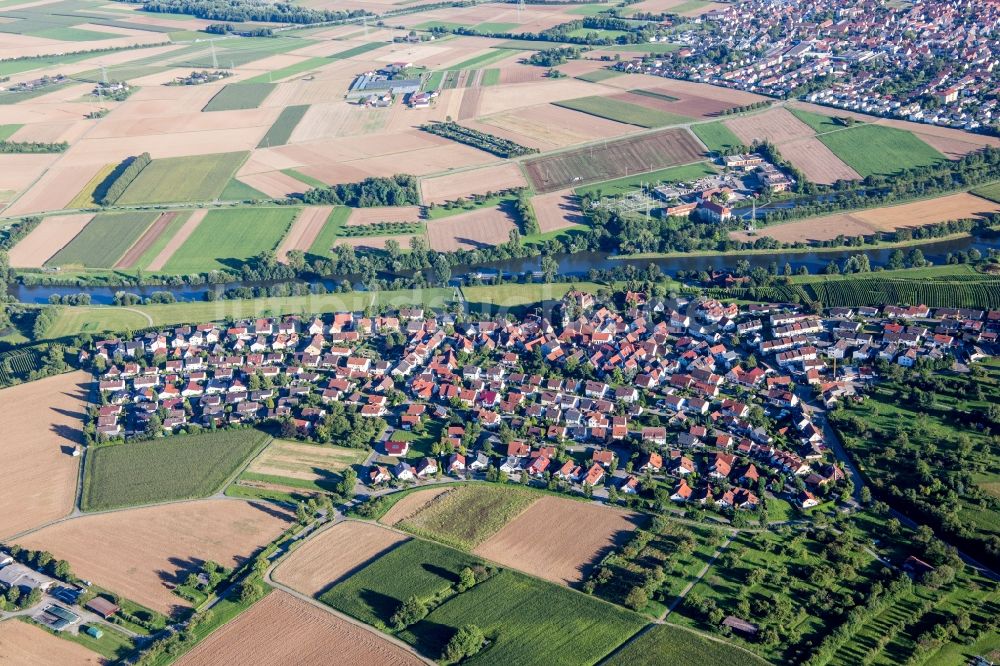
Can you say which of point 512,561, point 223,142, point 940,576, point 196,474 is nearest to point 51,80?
point 223,142

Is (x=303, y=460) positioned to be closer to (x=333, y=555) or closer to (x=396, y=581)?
(x=333, y=555)

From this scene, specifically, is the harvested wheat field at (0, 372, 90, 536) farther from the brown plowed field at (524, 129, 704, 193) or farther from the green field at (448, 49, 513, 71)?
the green field at (448, 49, 513, 71)

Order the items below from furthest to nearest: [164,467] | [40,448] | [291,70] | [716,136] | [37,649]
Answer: [291,70]
[716,136]
[40,448]
[164,467]
[37,649]

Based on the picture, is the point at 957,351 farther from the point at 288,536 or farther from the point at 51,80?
the point at 51,80

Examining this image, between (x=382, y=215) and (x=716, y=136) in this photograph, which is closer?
(x=382, y=215)

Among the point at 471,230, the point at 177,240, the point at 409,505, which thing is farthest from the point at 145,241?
the point at 409,505

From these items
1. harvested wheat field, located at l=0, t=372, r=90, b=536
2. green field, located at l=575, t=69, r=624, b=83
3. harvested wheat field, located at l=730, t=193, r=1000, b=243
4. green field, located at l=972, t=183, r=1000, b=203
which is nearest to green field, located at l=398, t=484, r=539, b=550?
harvested wheat field, located at l=0, t=372, r=90, b=536
